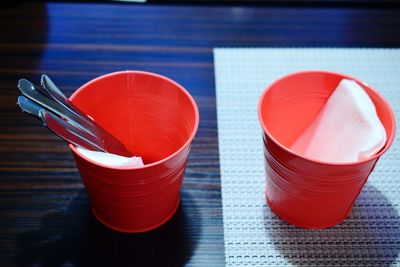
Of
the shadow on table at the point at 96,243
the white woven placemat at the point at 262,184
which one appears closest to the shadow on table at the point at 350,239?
the white woven placemat at the point at 262,184

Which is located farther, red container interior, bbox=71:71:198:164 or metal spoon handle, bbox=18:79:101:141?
red container interior, bbox=71:71:198:164

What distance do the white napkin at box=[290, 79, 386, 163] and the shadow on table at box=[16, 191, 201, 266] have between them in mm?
181

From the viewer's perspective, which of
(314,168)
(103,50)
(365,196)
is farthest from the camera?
(103,50)

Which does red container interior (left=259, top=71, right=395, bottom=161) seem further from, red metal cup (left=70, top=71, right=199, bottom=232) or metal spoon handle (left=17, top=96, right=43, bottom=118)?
metal spoon handle (left=17, top=96, right=43, bottom=118)

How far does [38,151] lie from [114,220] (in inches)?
6.9

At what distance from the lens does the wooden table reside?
63 cm

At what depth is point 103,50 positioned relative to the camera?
91cm

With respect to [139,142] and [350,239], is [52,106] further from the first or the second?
[350,239]

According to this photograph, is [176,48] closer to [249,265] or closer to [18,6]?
[18,6]

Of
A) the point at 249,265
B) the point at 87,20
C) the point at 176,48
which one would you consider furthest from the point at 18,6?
the point at 249,265

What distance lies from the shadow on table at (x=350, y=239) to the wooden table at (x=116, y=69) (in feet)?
0.26

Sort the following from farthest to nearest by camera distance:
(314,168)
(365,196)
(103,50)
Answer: (103,50), (365,196), (314,168)

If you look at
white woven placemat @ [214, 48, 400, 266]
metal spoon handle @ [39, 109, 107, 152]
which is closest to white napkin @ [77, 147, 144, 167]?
metal spoon handle @ [39, 109, 107, 152]

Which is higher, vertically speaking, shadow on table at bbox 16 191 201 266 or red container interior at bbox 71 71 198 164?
red container interior at bbox 71 71 198 164
